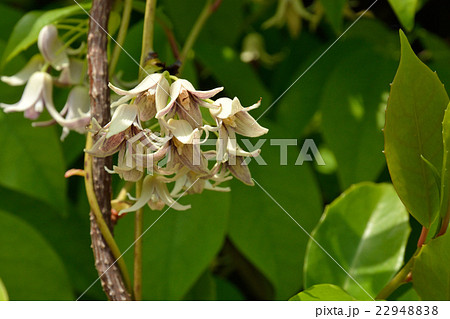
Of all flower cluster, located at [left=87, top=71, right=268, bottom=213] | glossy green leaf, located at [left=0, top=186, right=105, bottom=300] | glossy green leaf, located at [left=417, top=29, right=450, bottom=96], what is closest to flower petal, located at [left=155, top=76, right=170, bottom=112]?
flower cluster, located at [left=87, top=71, right=268, bottom=213]

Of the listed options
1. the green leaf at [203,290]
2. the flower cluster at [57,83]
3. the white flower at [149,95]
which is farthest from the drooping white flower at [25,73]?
the green leaf at [203,290]

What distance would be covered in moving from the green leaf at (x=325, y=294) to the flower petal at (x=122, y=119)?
269mm

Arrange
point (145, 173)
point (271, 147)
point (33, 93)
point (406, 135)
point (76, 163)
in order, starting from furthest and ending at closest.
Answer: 1. point (76, 163)
2. point (271, 147)
3. point (33, 93)
4. point (145, 173)
5. point (406, 135)

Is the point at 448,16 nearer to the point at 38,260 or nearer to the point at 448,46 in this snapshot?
the point at 448,46

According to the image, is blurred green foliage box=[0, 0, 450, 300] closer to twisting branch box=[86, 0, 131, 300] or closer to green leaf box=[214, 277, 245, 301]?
green leaf box=[214, 277, 245, 301]

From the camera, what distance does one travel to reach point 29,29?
887 mm

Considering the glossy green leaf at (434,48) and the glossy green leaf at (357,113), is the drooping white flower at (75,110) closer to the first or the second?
the glossy green leaf at (357,113)

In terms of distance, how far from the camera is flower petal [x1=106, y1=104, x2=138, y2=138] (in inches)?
24.9

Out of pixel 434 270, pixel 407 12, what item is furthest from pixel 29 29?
pixel 434 270

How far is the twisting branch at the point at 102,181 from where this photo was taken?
707mm

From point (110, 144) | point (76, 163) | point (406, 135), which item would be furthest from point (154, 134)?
point (76, 163)

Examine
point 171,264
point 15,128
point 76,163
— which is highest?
point 15,128

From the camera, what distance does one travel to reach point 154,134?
→ 66cm

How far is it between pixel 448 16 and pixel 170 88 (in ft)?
2.63
